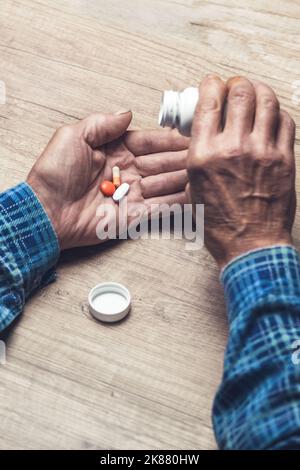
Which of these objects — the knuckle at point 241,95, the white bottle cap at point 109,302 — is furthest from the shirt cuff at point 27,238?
the knuckle at point 241,95

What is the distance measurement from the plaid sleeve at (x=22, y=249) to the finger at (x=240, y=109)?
426 mm

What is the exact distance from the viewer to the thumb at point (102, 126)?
1399mm

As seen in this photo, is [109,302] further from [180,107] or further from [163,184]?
[180,107]

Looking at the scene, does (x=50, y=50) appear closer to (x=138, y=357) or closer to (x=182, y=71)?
(x=182, y=71)

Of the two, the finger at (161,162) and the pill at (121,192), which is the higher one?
the finger at (161,162)

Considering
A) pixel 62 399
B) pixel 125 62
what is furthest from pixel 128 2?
pixel 62 399

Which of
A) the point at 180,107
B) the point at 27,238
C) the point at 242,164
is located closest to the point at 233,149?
A: the point at 242,164

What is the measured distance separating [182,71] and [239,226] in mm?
654

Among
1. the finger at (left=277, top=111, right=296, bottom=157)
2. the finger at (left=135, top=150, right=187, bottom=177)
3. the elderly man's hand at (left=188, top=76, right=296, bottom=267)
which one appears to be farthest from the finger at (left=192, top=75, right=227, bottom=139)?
the finger at (left=135, top=150, right=187, bottom=177)

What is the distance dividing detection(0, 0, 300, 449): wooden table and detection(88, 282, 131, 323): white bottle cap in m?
0.02

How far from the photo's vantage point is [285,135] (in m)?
1.16

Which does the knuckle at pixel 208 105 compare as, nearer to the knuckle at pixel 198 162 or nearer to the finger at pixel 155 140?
the knuckle at pixel 198 162

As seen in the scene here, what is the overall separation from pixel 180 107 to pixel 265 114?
16cm

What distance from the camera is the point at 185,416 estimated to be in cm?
118
